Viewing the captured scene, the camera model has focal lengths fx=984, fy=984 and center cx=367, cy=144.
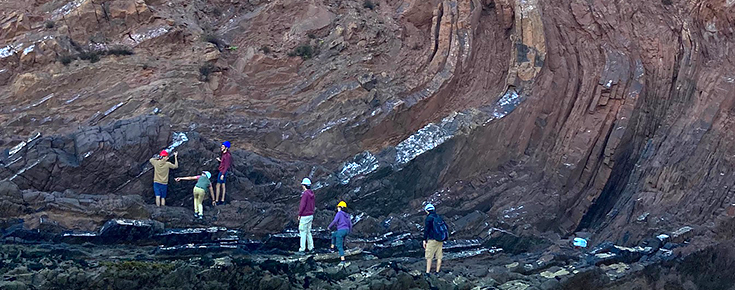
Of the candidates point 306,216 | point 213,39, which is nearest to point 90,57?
point 213,39

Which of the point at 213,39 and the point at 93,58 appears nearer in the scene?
the point at 93,58

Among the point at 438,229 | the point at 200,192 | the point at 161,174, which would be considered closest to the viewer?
the point at 438,229

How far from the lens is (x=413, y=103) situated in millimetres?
22156

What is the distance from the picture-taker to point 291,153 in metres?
20.5

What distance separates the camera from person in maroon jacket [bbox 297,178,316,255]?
15.8m

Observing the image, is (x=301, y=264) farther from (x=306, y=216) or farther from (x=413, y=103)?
(x=413, y=103)

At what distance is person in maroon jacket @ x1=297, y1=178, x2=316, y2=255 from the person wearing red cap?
2.64 metres

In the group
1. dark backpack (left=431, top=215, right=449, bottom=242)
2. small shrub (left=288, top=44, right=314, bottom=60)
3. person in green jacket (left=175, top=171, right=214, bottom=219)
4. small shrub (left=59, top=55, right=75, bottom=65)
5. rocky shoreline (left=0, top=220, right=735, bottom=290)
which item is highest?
small shrub (left=288, top=44, right=314, bottom=60)

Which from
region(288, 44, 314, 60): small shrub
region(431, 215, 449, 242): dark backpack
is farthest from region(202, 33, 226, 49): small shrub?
region(431, 215, 449, 242): dark backpack

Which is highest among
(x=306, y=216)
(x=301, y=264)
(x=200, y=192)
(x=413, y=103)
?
(x=413, y=103)

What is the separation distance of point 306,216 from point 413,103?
6852 millimetres

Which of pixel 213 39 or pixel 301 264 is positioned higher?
pixel 213 39

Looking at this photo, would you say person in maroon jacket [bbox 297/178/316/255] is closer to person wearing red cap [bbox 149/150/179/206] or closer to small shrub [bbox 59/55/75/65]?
person wearing red cap [bbox 149/150/179/206]

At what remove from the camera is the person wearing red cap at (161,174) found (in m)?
17.1
